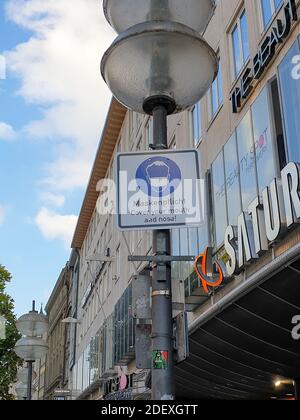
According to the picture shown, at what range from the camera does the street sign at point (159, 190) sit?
4.91 m

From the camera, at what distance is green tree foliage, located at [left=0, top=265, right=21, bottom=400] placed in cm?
4031

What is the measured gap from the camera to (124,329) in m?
26.0

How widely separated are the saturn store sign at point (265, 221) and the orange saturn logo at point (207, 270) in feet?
2.07

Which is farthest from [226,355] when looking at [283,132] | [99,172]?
[99,172]

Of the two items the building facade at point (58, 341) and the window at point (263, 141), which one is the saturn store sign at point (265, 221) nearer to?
the window at point (263, 141)

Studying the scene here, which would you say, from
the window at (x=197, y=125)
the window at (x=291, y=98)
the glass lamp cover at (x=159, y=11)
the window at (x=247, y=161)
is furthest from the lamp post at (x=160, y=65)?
the window at (x=197, y=125)

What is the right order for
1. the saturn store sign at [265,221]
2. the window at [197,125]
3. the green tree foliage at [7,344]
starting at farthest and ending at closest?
the green tree foliage at [7,344] < the window at [197,125] < the saturn store sign at [265,221]

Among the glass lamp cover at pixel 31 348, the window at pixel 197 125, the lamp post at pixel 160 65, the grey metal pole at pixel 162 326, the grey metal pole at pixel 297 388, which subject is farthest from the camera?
the window at pixel 197 125

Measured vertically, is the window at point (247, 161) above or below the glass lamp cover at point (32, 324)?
above

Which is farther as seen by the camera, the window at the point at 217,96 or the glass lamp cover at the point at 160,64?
the window at the point at 217,96

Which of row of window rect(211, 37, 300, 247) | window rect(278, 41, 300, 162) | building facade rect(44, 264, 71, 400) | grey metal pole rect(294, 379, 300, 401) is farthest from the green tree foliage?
window rect(278, 41, 300, 162)

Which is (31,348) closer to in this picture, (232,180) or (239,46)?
(232,180)

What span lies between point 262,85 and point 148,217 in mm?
8750
